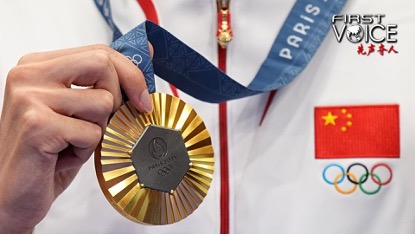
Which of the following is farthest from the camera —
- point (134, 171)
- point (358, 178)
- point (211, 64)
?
point (358, 178)

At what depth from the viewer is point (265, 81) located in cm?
140

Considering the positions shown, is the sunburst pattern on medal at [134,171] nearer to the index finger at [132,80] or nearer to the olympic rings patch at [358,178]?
the index finger at [132,80]

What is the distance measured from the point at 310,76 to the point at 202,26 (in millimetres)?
230

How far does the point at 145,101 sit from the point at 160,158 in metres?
0.09

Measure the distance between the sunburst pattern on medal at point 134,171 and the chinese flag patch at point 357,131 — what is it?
13.1 inches

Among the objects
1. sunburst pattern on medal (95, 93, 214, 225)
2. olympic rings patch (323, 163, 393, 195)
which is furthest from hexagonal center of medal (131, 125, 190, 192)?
olympic rings patch (323, 163, 393, 195)

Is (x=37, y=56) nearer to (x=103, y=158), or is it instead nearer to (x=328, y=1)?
(x=103, y=158)

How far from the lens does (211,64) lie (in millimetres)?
1274

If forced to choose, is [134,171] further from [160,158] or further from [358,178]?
[358,178]

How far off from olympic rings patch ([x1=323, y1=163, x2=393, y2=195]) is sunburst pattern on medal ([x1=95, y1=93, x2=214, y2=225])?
337 millimetres

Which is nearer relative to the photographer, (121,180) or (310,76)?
(121,180)

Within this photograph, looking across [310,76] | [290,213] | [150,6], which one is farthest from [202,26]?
[290,213]

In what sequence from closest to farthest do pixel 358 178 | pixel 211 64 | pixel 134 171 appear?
1. pixel 134 171
2. pixel 211 64
3. pixel 358 178

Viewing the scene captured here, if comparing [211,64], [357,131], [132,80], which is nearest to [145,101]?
[132,80]
